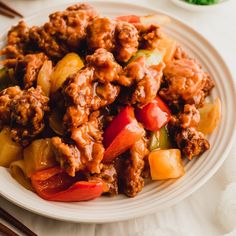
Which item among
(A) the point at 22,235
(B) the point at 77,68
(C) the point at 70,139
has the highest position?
(B) the point at 77,68

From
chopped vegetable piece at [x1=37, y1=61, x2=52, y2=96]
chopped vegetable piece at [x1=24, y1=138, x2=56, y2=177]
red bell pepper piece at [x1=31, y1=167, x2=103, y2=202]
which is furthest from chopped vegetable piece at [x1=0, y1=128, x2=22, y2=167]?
chopped vegetable piece at [x1=37, y1=61, x2=52, y2=96]

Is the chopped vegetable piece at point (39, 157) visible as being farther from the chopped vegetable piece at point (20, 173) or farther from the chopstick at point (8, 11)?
the chopstick at point (8, 11)

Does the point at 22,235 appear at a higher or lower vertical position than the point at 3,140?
lower

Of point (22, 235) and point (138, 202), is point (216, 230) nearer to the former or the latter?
point (138, 202)

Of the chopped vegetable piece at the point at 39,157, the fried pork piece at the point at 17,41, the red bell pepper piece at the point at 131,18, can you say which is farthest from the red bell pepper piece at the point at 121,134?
the fried pork piece at the point at 17,41

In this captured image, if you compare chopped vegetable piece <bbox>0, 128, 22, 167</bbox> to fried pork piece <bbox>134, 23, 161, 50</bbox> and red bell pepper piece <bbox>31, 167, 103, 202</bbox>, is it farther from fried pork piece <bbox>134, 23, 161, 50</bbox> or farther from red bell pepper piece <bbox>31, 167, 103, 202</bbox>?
fried pork piece <bbox>134, 23, 161, 50</bbox>

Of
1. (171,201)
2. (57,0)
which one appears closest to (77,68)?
(171,201)

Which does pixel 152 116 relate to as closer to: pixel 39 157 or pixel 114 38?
pixel 114 38
